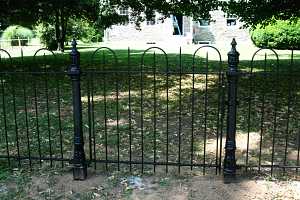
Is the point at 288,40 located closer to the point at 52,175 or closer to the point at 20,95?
the point at 20,95

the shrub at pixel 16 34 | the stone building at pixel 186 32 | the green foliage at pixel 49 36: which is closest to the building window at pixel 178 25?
the stone building at pixel 186 32

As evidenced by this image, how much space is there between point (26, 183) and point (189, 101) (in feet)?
15.5

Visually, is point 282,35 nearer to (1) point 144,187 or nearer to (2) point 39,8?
(2) point 39,8

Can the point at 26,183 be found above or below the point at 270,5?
below

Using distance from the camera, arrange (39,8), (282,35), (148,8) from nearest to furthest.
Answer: (39,8)
(148,8)
(282,35)

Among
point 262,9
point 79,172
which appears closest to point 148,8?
point 262,9

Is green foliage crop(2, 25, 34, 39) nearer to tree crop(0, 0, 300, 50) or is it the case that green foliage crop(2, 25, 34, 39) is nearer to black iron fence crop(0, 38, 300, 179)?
tree crop(0, 0, 300, 50)

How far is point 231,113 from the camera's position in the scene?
491 centimetres

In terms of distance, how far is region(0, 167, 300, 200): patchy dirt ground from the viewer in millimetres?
4715

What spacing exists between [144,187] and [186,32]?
2911cm

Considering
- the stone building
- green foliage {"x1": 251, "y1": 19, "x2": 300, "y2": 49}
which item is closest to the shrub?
the stone building

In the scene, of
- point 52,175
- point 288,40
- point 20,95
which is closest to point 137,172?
point 52,175

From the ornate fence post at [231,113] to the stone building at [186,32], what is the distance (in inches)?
1032

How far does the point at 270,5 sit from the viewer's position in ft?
36.2
